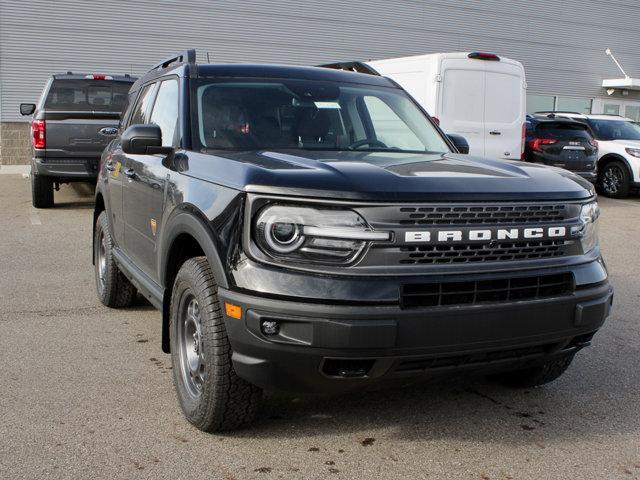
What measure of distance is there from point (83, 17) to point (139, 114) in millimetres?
17404

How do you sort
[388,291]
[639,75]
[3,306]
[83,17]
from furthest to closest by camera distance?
[639,75] < [83,17] < [3,306] < [388,291]

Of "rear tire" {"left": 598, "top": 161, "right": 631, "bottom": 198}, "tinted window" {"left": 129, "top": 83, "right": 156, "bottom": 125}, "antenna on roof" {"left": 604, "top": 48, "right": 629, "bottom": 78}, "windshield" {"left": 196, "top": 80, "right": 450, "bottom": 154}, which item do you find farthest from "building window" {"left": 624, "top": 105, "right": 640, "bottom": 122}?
"tinted window" {"left": 129, "top": 83, "right": 156, "bottom": 125}

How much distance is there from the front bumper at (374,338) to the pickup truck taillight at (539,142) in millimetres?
11664

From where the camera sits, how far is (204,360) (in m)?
3.43

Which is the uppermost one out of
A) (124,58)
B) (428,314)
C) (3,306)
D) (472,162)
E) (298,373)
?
(124,58)

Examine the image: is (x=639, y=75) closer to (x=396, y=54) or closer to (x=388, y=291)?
(x=396, y=54)

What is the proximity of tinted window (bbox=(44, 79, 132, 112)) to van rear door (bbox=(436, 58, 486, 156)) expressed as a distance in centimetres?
496

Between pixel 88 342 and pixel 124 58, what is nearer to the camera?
pixel 88 342

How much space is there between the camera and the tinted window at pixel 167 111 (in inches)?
175

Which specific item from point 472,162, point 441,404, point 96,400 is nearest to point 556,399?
point 441,404

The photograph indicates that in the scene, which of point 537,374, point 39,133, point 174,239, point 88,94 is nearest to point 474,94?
point 88,94

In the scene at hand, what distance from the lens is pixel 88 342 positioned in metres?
5.14

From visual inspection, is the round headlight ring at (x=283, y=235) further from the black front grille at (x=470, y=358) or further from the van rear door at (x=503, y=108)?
the van rear door at (x=503, y=108)

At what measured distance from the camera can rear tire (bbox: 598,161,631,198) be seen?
15.4 metres
